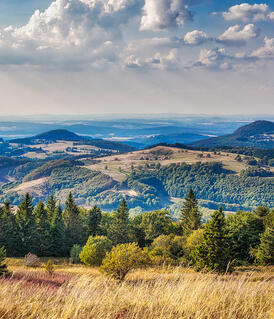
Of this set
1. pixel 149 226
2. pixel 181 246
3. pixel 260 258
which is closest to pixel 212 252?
pixel 260 258

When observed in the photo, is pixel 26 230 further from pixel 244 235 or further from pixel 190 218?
pixel 244 235

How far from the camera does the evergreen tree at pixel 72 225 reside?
77.9 meters

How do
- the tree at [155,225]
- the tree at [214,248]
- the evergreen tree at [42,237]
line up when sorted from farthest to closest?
the tree at [155,225] < the evergreen tree at [42,237] < the tree at [214,248]

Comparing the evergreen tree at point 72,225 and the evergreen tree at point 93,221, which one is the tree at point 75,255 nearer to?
the evergreen tree at point 72,225

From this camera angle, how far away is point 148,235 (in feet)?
279

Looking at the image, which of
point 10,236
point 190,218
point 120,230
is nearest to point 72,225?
point 120,230

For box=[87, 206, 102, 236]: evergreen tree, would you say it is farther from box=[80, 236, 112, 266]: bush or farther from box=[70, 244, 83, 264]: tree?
box=[80, 236, 112, 266]: bush

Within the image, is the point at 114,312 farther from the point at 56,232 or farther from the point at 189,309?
the point at 56,232

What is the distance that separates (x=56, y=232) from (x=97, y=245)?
32.1 metres

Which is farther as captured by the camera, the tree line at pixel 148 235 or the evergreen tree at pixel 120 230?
the evergreen tree at pixel 120 230

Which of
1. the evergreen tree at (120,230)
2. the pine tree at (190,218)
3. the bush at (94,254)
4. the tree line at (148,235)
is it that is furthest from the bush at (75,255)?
the pine tree at (190,218)

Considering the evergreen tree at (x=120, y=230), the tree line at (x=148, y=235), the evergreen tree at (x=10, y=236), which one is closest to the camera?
the tree line at (x=148, y=235)

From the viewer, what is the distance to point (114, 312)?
244 inches

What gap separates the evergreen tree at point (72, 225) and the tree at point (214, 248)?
1867 inches
